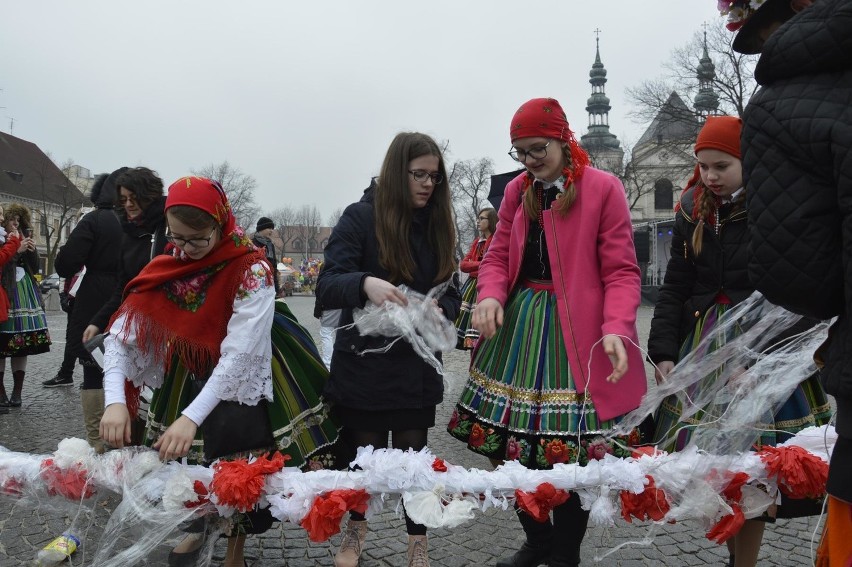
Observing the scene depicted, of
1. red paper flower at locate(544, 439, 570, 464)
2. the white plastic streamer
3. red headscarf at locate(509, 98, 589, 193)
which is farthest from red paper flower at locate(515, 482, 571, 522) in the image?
red headscarf at locate(509, 98, 589, 193)

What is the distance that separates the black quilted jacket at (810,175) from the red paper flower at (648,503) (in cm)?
93

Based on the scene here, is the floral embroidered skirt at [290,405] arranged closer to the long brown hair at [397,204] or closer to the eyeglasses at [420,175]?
the long brown hair at [397,204]

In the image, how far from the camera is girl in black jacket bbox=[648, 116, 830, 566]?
8.11 ft

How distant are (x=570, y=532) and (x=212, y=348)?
158cm

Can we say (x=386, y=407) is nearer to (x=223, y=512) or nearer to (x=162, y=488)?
(x=223, y=512)

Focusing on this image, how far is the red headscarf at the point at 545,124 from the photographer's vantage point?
8.14 ft

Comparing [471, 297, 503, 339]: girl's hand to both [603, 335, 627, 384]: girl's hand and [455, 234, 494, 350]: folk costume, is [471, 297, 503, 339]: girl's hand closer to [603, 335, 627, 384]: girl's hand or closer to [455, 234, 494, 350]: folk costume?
[603, 335, 627, 384]: girl's hand

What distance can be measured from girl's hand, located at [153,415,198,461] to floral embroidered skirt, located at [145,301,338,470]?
0.28 m

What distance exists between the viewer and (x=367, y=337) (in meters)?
2.67

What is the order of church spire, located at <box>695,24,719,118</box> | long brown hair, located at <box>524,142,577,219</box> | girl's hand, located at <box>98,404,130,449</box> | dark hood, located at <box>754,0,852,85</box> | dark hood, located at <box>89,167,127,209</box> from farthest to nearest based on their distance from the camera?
church spire, located at <box>695,24,719,118</box> < dark hood, located at <box>89,167,127,209</box> < long brown hair, located at <box>524,142,577,219</box> < girl's hand, located at <box>98,404,130,449</box> < dark hood, located at <box>754,0,852,85</box>

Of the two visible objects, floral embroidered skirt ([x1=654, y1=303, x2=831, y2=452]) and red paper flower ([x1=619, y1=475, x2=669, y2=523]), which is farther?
→ floral embroidered skirt ([x1=654, y1=303, x2=831, y2=452])

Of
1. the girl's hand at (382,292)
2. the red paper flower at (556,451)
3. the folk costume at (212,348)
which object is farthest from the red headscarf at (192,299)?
the red paper flower at (556,451)

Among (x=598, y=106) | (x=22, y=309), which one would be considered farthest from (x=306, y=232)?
(x=22, y=309)

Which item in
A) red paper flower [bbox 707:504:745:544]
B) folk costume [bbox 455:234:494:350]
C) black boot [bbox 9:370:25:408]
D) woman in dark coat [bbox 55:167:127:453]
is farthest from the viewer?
folk costume [bbox 455:234:494:350]
